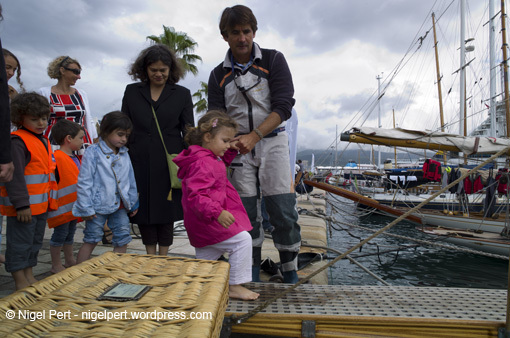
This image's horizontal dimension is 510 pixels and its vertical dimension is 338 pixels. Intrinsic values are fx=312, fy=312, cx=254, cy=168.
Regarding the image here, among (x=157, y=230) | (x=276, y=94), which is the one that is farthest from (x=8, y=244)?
(x=276, y=94)

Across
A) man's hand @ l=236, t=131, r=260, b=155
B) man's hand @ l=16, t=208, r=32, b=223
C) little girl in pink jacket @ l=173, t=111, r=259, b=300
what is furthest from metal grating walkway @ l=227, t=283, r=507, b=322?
man's hand @ l=16, t=208, r=32, b=223

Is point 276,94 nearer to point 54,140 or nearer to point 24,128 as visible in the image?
point 24,128

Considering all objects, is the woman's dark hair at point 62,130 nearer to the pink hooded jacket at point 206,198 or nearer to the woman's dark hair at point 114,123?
the woman's dark hair at point 114,123

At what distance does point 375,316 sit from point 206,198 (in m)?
1.08

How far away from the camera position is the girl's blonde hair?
2111 millimetres

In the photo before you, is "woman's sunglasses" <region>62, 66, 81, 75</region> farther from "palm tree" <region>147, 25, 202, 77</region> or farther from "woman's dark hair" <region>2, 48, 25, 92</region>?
"palm tree" <region>147, 25, 202, 77</region>

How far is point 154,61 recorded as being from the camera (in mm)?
2568

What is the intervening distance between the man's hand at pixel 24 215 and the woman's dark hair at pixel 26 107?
0.70 m

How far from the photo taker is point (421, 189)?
18.6 m

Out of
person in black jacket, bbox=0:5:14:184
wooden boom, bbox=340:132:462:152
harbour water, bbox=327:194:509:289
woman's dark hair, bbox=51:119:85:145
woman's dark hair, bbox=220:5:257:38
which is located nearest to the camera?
person in black jacket, bbox=0:5:14:184

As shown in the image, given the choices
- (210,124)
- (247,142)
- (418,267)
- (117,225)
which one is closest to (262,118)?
(247,142)

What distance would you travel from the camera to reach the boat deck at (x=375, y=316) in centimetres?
158

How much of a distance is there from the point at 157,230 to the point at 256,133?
4.00 feet

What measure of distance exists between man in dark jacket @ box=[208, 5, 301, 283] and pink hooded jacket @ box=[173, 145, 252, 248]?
298 mm
